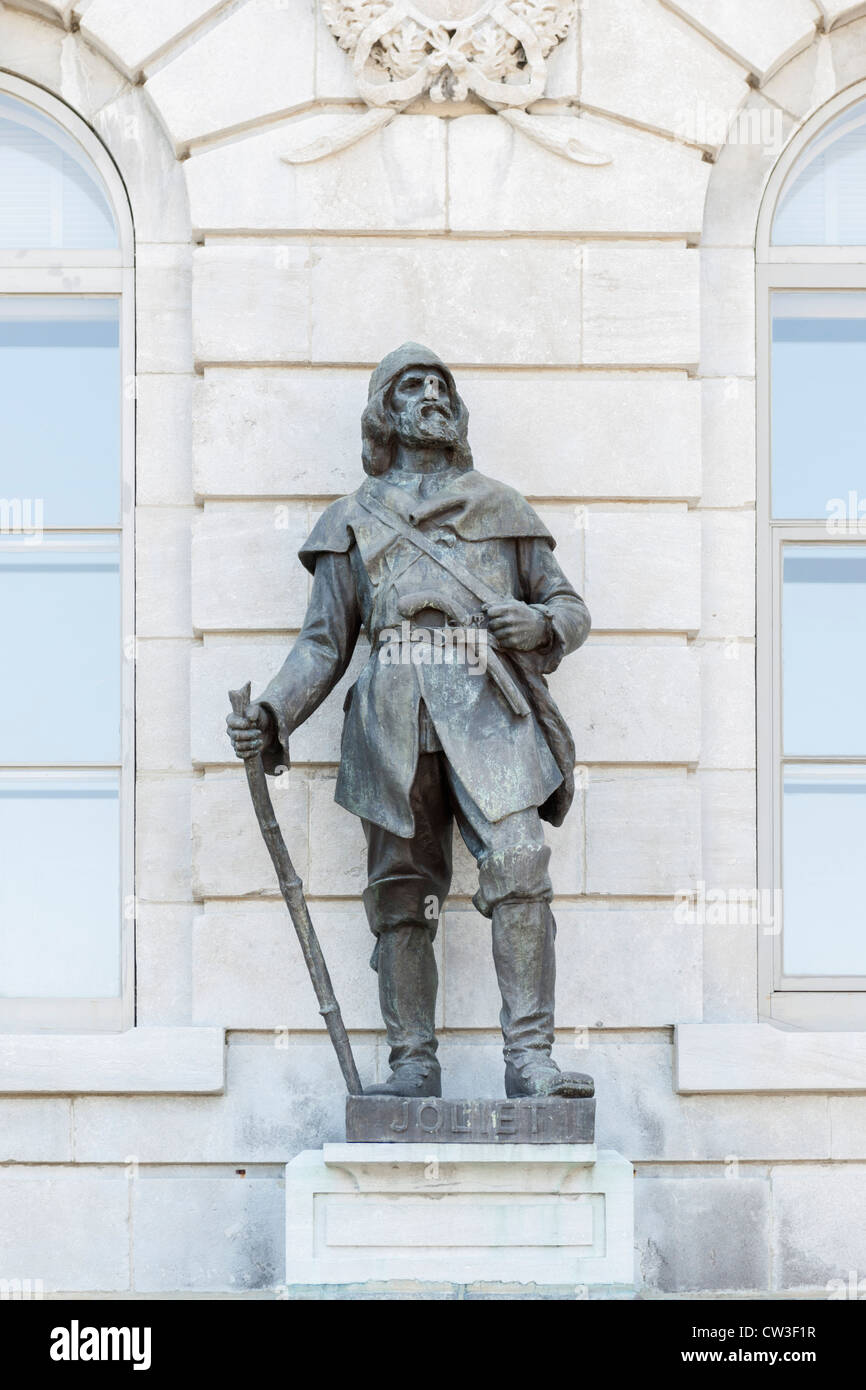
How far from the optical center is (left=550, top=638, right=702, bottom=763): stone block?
28.5ft

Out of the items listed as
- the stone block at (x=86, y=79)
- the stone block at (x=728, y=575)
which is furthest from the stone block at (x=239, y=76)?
the stone block at (x=728, y=575)

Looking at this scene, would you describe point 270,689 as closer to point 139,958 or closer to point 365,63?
point 139,958

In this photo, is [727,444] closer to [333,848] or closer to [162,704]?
[333,848]

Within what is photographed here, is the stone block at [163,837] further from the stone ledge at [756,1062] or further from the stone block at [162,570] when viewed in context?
the stone ledge at [756,1062]

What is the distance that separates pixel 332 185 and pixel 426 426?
153 cm

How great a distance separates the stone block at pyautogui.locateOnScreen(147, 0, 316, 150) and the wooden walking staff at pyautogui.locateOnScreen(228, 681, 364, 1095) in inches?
108

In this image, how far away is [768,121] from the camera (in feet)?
30.0

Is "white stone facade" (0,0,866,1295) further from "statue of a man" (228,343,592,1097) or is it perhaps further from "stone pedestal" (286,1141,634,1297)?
"stone pedestal" (286,1141,634,1297)

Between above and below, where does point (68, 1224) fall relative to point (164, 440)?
below

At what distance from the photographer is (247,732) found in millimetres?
7512

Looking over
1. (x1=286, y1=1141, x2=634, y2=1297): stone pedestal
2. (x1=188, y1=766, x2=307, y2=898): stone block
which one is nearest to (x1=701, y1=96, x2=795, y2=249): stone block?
(x1=188, y1=766, x2=307, y2=898): stone block

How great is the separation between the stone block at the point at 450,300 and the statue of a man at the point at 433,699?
0.76m

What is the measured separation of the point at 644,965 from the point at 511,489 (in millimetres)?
2025

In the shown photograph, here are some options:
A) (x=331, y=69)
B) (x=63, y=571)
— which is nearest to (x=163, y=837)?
(x=63, y=571)
